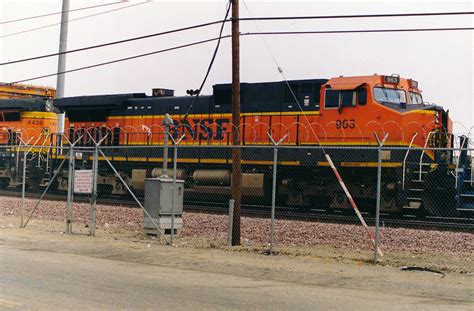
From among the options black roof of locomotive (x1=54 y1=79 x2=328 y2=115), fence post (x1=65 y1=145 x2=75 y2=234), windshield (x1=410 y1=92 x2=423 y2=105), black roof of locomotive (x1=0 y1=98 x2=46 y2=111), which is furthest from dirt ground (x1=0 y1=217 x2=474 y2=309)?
black roof of locomotive (x1=0 y1=98 x2=46 y2=111)

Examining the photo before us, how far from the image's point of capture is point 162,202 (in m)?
16.0

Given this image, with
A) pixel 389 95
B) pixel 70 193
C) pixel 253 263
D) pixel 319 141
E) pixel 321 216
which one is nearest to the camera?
pixel 253 263

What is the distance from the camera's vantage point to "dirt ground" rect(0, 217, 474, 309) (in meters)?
10.4

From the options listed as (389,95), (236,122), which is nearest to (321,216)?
(389,95)

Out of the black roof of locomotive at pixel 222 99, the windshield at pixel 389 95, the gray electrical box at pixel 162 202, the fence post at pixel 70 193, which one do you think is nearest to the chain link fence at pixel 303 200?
the fence post at pixel 70 193

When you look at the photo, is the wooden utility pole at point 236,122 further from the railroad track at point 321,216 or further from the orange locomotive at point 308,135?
the railroad track at point 321,216

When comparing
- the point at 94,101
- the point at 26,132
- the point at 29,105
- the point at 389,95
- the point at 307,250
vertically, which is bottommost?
the point at 307,250

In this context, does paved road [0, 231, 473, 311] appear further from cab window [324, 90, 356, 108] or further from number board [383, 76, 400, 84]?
number board [383, 76, 400, 84]

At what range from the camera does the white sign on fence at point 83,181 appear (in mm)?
16844

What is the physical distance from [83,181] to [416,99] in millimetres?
11352

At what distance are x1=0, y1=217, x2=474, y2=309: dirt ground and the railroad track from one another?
11.8 ft

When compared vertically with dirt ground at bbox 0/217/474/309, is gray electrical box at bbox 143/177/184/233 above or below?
above

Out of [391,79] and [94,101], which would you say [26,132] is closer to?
[94,101]

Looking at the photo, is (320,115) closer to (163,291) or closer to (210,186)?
(210,186)
